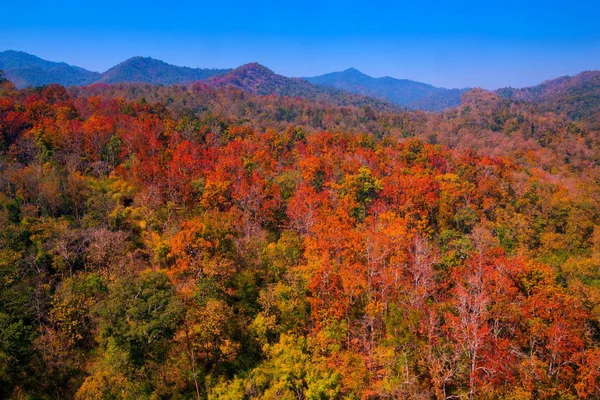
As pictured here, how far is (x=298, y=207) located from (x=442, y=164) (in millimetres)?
30382

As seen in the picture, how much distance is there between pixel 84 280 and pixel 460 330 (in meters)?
21.8

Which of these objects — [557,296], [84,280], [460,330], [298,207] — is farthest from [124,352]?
[557,296]

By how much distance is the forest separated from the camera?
717 inches

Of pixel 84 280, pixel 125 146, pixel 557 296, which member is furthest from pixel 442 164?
pixel 84 280

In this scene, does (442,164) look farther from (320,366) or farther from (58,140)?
(58,140)

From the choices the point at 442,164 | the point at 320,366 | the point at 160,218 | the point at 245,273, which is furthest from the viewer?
the point at 442,164

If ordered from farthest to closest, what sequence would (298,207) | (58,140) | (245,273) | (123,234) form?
1. (58,140)
2. (298,207)
3. (123,234)
4. (245,273)

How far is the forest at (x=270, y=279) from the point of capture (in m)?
18.2

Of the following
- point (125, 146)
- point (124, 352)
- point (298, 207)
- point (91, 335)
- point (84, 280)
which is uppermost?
point (125, 146)

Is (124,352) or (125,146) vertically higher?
(125,146)

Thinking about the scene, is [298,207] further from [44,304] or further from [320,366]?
[44,304]

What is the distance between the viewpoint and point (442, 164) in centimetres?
5578

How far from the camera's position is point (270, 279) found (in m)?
25.1

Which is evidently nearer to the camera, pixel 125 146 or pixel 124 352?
pixel 124 352
